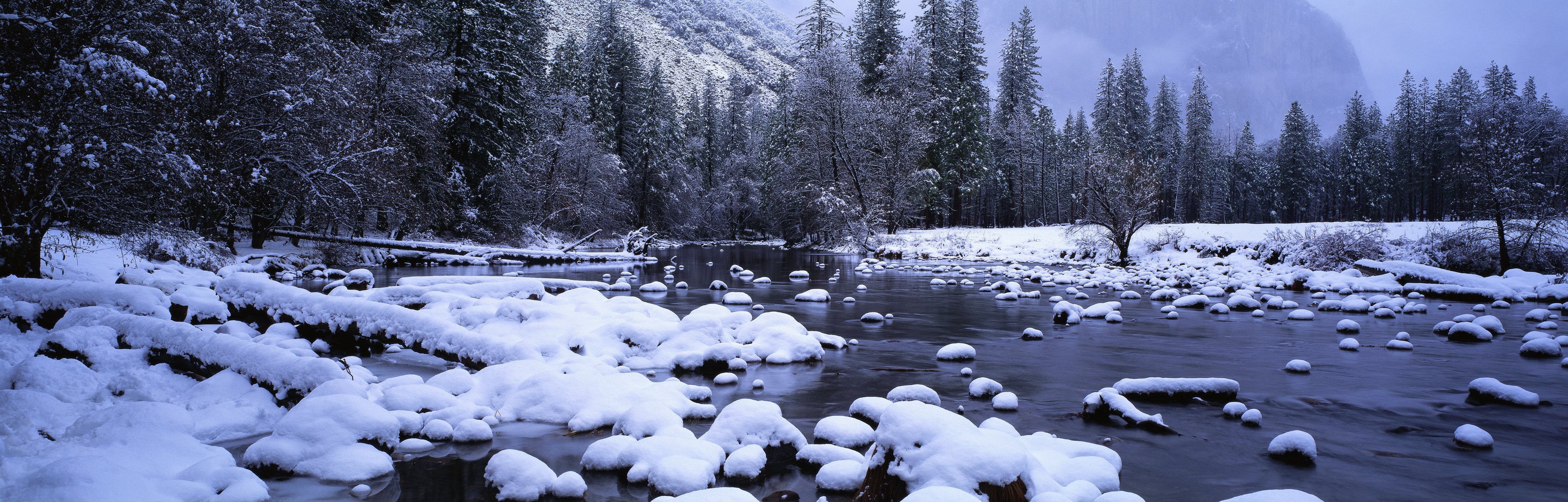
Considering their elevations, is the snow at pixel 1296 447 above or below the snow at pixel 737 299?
below

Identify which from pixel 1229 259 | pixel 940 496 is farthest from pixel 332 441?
pixel 1229 259

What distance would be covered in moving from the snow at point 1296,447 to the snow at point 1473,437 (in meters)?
1.19

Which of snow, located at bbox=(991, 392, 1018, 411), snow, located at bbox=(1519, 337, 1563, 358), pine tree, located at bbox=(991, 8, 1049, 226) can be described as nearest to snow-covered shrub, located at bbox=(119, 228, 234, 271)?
snow, located at bbox=(991, 392, 1018, 411)

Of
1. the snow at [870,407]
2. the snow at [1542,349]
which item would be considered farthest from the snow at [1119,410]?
the snow at [1542,349]

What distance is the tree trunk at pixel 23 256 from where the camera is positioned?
7.99 meters

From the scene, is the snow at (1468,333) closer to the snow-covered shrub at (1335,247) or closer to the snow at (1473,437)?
the snow at (1473,437)

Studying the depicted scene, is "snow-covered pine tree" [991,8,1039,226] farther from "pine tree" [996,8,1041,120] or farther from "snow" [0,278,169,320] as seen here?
"snow" [0,278,169,320]

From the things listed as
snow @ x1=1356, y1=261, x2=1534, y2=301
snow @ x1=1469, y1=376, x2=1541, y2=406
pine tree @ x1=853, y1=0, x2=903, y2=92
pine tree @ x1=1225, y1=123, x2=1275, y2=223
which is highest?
pine tree @ x1=853, y1=0, x2=903, y2=92

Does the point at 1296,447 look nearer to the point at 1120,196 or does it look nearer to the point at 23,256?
the point at 23,256

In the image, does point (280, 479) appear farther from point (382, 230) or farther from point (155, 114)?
point (382, 230)

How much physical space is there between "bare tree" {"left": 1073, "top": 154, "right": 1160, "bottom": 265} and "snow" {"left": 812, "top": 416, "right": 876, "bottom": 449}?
63.3ft

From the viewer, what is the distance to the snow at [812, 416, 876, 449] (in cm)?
409

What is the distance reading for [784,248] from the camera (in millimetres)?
41375

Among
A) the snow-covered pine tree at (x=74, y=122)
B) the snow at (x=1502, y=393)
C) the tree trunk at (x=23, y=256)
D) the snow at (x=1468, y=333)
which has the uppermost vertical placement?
the snow-covered pine tree at (x=74, y=122)
